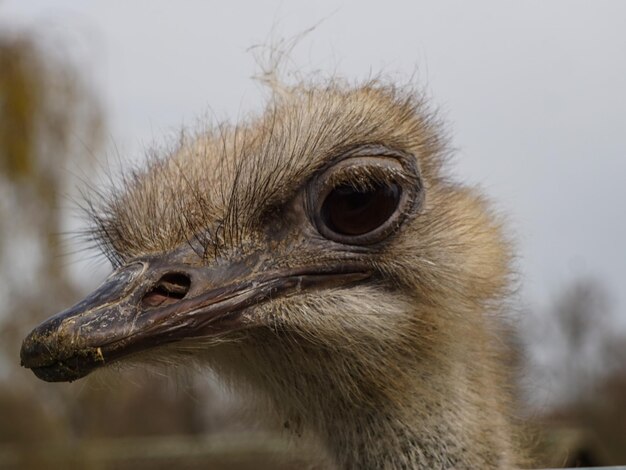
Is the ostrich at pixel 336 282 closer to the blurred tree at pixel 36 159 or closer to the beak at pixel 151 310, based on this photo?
the beak at pixel 151 310

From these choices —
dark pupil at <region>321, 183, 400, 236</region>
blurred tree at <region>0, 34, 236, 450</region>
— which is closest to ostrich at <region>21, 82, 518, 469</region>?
dark pupil at <region>321, 183, 400, 236</region>

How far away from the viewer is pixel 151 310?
80.9 inches

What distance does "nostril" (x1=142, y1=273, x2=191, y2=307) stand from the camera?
6.87ft

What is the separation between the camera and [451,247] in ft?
8.27

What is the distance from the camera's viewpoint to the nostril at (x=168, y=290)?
209 centimetres

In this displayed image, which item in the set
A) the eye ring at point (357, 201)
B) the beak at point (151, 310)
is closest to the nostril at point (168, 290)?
the beak at point (151, 310)

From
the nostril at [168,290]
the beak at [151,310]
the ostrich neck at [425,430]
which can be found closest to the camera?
the beak at [151,310]

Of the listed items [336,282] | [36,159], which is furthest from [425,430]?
[36,159]

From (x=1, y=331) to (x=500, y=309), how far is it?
8.14 metres

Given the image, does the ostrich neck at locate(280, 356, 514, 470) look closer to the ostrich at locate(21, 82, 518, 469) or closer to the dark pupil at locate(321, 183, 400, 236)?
the ostrich at locate(21, 82, 518, 469)

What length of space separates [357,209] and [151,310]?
0.59 metres

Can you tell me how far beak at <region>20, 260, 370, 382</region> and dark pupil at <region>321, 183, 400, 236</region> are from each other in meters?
0.11

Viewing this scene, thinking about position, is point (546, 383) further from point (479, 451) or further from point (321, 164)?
point (321, 164)

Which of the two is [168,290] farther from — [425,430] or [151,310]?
[425,430]
